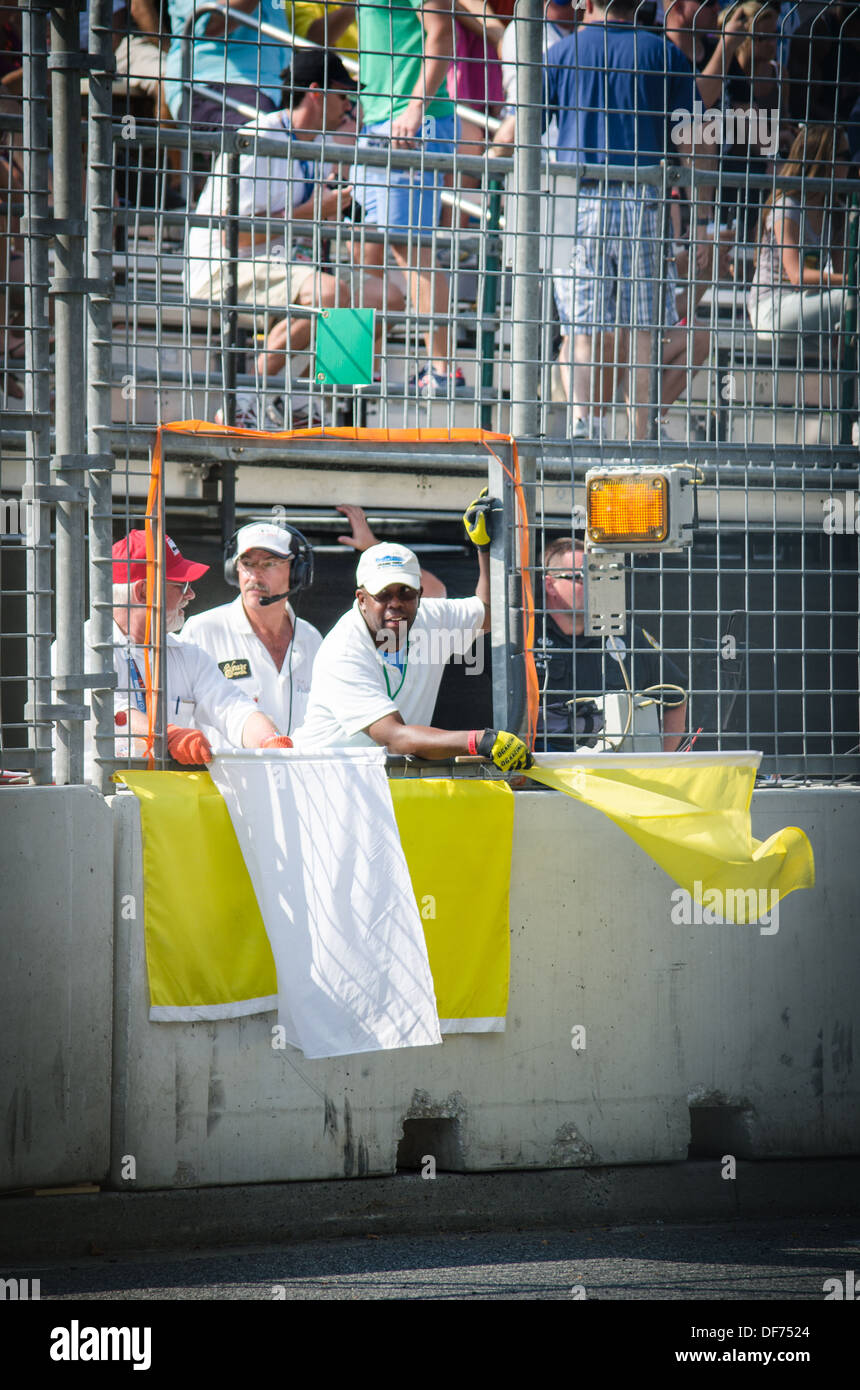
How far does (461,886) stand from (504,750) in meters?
0.48

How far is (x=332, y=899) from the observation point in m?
4.84

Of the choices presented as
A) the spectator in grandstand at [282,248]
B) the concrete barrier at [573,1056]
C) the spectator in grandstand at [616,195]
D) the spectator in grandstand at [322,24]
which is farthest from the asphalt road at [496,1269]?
the spectator in grandstand at [322,24]

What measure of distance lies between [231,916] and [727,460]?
251 centimetres

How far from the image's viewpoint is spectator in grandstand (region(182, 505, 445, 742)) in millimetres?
6262

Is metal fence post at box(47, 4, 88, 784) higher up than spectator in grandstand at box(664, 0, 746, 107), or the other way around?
spectator in grandstand at box(664, 0, 746, 107)

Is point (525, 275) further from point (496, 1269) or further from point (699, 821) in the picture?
point (496, 1269)

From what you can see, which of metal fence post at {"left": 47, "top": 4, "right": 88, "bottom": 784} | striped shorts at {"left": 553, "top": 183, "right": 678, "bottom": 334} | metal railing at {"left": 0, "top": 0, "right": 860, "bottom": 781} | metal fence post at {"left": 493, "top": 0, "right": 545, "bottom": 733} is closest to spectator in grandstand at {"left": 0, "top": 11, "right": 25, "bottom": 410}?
metal railing at {"left": 0, "top": 0, "right": 860, "bottom": 781}

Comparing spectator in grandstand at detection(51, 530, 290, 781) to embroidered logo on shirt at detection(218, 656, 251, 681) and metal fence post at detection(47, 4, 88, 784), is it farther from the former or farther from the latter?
embroidered logo on shirt at detection(218, 656, 251, 681)

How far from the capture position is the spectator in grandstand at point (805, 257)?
212 inches

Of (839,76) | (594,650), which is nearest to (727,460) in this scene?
(594,650)

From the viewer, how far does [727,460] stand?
552 centimetres

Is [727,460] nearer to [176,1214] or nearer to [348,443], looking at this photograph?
[348,443]

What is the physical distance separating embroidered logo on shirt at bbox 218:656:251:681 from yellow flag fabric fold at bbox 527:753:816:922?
5.50 feet
